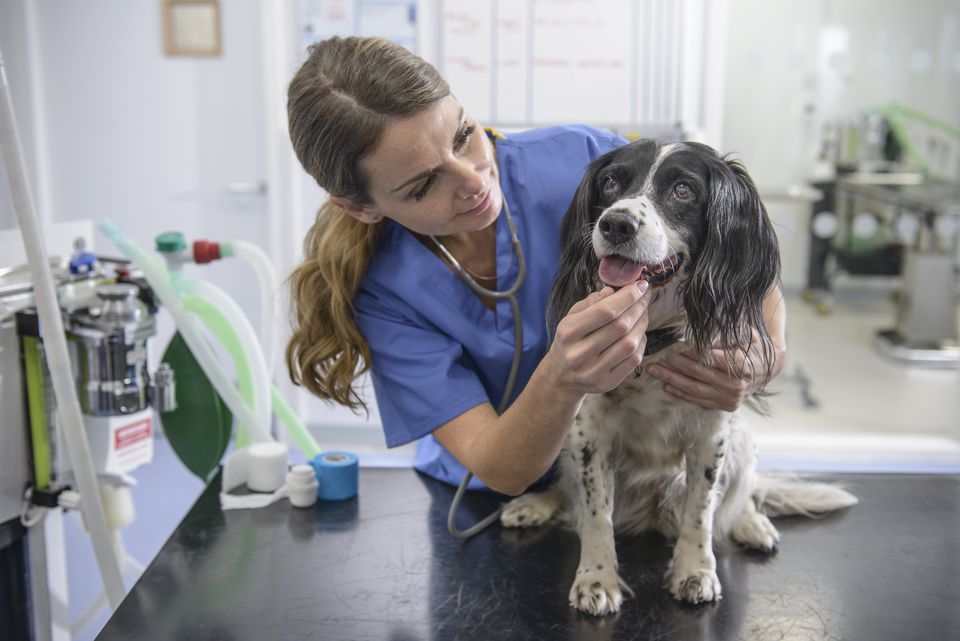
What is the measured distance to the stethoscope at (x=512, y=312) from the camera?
4.62 feet

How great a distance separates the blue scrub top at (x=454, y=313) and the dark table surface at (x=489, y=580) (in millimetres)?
195

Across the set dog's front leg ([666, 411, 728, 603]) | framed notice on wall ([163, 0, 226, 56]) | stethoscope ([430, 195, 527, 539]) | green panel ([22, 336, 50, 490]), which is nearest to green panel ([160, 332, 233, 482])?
green panel ([22, 336, 50, 490])

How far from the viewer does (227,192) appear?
3.73 meters

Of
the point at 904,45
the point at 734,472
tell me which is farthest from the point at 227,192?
the point at 904,45

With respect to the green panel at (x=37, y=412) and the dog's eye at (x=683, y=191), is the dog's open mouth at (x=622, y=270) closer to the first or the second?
the dog's eye at (x=683, y=191)

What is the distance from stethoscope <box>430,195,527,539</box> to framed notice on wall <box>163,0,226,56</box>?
8.30 ft

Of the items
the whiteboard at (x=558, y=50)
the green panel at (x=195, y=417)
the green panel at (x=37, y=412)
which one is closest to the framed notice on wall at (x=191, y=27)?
the whiteboard at (x=558, y=50)

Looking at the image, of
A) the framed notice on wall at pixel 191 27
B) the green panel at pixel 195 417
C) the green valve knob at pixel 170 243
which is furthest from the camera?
the framed notice on wall at pixel 191 27

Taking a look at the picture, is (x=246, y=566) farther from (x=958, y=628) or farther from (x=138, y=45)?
(x=138, y=45)

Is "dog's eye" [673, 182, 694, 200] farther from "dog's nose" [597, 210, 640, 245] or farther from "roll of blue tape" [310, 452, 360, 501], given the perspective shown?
"roll of blue tape" [310, 452, 360, 501]

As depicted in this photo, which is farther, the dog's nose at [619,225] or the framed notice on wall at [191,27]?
the framed notice on wall at [191,27]

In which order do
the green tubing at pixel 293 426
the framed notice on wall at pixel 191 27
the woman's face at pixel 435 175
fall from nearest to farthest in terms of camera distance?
1. the woman's face at pixel 435 175
2. the green tubing at pixel 293 426
3. the framed notice on wall at pixel 191 27

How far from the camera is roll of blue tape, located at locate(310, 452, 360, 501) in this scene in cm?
156

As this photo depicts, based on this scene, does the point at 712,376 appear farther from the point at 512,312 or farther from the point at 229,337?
the point at 229,337
